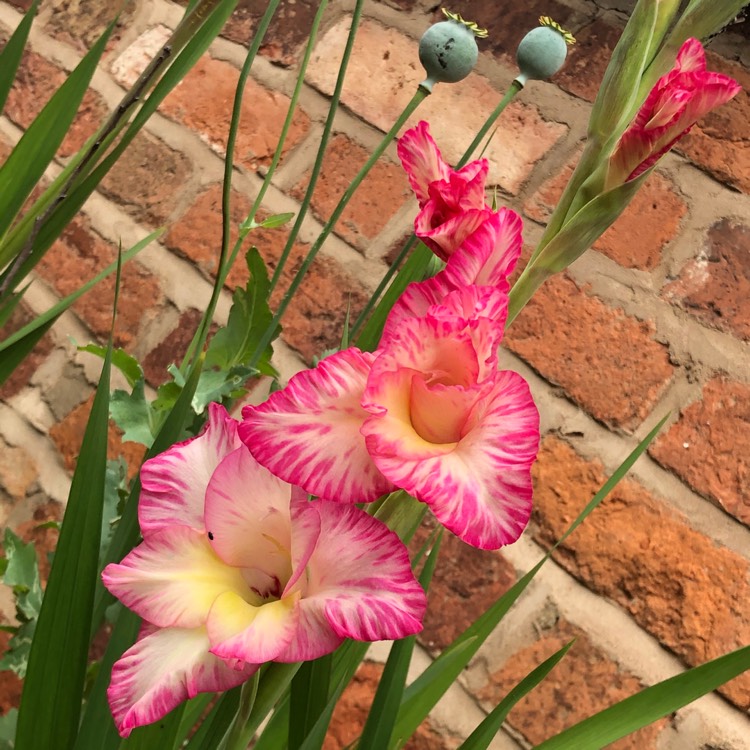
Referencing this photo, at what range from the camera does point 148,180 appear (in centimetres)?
98

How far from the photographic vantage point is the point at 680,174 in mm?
777

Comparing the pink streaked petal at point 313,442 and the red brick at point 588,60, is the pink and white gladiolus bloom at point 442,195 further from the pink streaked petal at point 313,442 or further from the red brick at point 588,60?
the red brick at point 588,60

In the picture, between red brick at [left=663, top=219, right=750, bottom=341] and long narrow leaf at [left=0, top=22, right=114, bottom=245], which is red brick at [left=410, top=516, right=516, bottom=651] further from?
long narrow leaf at [left=0, top=22, right=114, bottom=245]

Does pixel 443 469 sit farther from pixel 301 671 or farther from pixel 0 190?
pixel 0 190

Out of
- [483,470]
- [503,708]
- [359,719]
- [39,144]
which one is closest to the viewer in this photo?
[483,470]

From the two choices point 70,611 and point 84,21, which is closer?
point 70,611

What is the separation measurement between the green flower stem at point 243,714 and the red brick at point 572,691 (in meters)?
0.46

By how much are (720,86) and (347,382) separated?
0.47 feet

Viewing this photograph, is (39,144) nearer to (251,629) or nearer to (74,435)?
(251,629)

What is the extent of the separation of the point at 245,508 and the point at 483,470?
78mm

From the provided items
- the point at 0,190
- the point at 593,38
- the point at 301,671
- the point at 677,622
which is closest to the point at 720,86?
the point at 301,671

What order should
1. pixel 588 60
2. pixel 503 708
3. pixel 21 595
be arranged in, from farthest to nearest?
pixel 588 60 < pixel 21 595 < pixel 503 708

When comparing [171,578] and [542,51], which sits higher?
[542,51]

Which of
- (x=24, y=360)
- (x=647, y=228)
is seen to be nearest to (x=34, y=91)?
(x=24, y=360)
